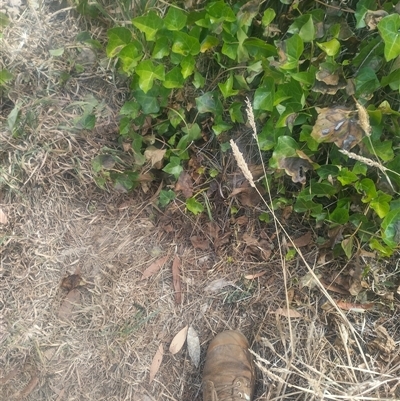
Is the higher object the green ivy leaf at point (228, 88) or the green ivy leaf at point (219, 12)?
the green ivy leaf at point (219, 12)

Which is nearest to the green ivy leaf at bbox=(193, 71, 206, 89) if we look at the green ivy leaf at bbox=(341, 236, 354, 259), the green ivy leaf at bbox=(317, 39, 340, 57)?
the green ivy leaf at bbox=(317, 39, 340, 57)

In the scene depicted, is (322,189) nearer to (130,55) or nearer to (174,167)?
(174,167)

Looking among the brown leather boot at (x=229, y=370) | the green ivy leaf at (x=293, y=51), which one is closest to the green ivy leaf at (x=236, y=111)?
the green ivy leaf at (x=293, y=51)

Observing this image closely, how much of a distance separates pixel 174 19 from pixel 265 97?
1.26ft

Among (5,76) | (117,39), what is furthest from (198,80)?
(5,76)

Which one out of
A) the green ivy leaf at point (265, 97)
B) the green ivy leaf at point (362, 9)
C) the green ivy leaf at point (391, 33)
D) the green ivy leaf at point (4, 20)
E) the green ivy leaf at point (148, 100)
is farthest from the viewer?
the green ivy leaf at point (4, 20)

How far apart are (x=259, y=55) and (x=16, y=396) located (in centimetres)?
158

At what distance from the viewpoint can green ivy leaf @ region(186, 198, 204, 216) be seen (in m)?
1.76

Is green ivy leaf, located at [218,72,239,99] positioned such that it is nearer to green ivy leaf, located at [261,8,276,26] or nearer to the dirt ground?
green ivy leaf, located at [261,8,276,26]

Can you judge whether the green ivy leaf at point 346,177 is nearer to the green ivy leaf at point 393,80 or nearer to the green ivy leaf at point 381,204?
the green ivy leaf at point 381,204

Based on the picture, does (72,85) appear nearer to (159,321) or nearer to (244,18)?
(244,18)

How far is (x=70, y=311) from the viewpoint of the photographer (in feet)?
6.13

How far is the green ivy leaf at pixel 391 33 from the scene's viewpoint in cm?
126

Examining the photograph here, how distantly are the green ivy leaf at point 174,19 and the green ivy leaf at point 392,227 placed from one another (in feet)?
2.91
